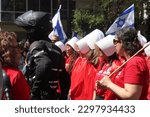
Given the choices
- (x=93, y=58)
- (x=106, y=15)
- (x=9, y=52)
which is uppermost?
(x=9, y=52)

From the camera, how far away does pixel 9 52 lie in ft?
13.6

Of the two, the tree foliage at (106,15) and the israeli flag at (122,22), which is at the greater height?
the israeli flag at (122,22)

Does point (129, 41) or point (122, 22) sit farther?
point (122, 22)

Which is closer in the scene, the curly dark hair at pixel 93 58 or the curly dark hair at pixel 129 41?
the curly dark hair at pixel 129 41

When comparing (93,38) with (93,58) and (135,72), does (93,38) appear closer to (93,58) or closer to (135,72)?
(93,58)

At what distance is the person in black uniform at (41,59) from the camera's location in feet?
16.7

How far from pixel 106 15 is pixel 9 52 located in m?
23.6

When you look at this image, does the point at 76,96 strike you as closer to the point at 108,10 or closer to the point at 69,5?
the point at 108,10

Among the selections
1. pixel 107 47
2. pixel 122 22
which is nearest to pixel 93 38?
pixel 107 47

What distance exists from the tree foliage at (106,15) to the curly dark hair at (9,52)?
21.2m

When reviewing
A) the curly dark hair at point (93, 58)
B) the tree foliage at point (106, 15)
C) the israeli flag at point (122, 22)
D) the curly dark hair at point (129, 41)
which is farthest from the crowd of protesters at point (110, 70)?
the tree foliage at point (106, 15)

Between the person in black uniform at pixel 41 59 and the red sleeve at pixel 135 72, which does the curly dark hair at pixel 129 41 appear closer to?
the red sleeve at pixel 135 72

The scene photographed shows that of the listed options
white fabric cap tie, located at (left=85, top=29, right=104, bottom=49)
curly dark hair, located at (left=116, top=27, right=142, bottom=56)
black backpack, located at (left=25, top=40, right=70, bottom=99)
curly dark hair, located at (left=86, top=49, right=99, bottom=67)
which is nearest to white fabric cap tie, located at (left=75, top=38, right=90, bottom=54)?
white fabric cap tie, located at (left=85, top=29, right=104, bottom=49)

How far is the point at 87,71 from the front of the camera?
267 inches
